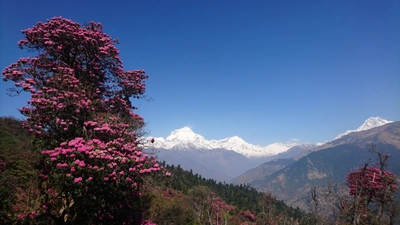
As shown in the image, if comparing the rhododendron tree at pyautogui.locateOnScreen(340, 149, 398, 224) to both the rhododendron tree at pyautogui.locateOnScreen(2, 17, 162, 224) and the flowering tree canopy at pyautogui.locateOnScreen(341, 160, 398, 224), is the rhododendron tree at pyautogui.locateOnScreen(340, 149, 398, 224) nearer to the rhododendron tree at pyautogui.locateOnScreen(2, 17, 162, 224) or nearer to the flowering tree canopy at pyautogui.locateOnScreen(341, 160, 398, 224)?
the flowering tree canopy at pyautogui.locateOnScreen(341, 160, 398, 224)

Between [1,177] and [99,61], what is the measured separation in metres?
7.98

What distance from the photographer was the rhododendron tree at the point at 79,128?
9.05 metres

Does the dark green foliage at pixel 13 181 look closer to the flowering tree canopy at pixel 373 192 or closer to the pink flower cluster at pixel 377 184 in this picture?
the flowering tree canopy at pixel 373 192

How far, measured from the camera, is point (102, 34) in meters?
13.6

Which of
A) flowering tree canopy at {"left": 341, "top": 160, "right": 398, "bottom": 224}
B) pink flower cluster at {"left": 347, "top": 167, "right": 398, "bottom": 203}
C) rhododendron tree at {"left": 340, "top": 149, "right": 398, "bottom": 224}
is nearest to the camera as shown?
rhododendron tree at {"left": 340, "top": 149, "right": 398, "bottom": 224}

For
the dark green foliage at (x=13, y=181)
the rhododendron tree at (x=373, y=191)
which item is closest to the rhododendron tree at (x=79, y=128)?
the dark green foliage at (x=13, y=181)

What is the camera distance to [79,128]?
10.5 meters

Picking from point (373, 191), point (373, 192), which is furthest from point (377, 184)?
point (373, 192)

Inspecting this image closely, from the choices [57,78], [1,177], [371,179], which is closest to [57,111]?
[57,78]

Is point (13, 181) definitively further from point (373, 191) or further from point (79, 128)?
point (373, 191)

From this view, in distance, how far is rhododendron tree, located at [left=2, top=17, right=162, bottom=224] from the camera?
9.05 m

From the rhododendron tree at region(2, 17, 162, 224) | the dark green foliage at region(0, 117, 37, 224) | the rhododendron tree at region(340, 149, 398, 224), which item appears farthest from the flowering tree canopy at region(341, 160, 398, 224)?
the dark green foliage at region(0, 117, 37, 224)

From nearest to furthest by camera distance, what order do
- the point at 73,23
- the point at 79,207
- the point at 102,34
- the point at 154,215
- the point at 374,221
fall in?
the point at 79,207 → the point at 73,23 → the point at 102,34 → the point at 154,215 → the point at 374,221

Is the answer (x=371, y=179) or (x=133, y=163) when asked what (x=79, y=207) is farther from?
(x=371, y=179)
